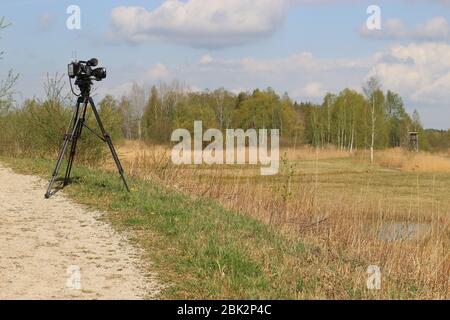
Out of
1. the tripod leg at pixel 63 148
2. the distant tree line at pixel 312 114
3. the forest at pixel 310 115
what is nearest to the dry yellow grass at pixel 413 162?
the forest at pixel 310 115

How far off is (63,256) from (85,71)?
12.6 feet

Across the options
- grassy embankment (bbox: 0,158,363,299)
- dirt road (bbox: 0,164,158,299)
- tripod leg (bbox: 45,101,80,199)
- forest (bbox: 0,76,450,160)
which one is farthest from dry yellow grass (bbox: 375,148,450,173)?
dirt road (bbox: 0,164,158,299)

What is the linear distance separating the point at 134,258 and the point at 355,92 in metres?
69.5

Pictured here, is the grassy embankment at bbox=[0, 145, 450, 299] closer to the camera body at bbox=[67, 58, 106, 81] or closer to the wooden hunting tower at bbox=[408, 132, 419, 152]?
the camera body at bbox=[67, 58, 106, 81]

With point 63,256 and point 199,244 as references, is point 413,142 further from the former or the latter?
point 63,256

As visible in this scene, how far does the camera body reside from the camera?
8.98m

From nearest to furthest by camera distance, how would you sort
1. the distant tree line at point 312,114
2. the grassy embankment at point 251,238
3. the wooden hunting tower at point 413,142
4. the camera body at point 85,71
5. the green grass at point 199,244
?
the green grass at point 199,244, the grassy embankment at point 251,238, the camera body at point 85,71, the wooden hunting tower at point 413,142, the distant tree line at point 312,114

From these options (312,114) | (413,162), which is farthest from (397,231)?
(312,114)

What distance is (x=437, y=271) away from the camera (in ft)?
24.9

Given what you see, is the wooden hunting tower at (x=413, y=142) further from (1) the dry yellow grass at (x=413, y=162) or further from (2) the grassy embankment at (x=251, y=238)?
(2) the grassy embankment at (x=251, y=238)

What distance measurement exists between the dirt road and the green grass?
0.88 feet

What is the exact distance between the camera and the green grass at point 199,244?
5.33 m

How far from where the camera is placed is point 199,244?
261 inches

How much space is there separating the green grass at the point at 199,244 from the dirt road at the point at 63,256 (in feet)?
0.88
